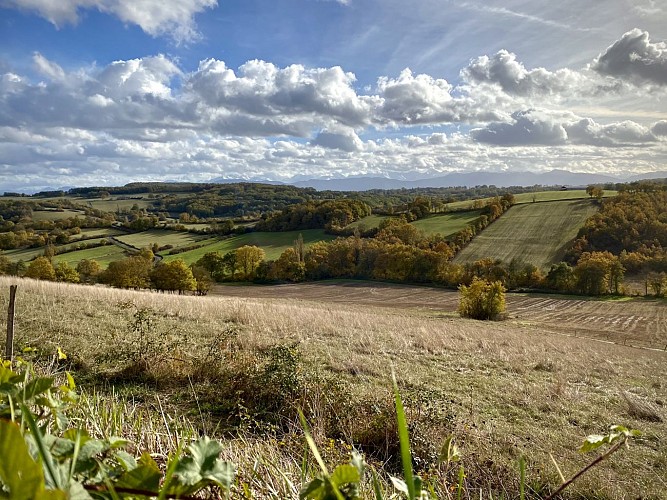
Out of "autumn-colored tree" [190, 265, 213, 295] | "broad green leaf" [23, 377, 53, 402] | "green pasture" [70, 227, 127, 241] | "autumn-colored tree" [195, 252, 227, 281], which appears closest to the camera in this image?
"broad green leaf" [23, 377, 53, 402]

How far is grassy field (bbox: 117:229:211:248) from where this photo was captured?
88625mm

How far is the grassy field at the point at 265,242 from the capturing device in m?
83.0

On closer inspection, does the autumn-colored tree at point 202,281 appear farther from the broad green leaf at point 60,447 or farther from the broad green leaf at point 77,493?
the broad green leaf at point 77,493

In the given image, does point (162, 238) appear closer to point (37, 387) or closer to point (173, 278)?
point (173, 278)

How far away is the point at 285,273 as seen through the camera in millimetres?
78250

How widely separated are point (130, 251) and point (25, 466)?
284ft

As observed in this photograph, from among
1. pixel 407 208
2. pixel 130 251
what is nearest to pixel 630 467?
pixel 130 251

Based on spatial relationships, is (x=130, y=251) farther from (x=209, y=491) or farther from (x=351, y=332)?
(x=209, y=491)

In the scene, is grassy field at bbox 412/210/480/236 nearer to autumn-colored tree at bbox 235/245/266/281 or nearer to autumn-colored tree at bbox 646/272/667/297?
autumn-colored tree at bbox 646/272/667/297

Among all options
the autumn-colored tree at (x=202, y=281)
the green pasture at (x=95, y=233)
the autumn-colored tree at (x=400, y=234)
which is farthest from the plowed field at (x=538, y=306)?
the green pasture at (x=95, y=233)

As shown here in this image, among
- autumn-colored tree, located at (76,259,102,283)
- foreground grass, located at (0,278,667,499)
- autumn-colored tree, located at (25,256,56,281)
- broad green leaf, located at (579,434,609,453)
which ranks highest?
broad green leaf, located at (579,434,609,453)

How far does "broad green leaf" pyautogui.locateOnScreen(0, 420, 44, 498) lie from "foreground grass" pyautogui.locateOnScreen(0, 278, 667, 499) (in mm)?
1142

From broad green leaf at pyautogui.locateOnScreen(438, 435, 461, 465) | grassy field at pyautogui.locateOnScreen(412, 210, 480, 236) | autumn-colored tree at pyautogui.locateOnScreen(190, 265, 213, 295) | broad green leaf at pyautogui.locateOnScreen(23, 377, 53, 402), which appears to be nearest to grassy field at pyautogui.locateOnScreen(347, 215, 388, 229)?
grassy field at pyautogui.locateOnScreen(412, 210, 480, 236)

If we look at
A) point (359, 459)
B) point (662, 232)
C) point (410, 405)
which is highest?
point (359, 459)
